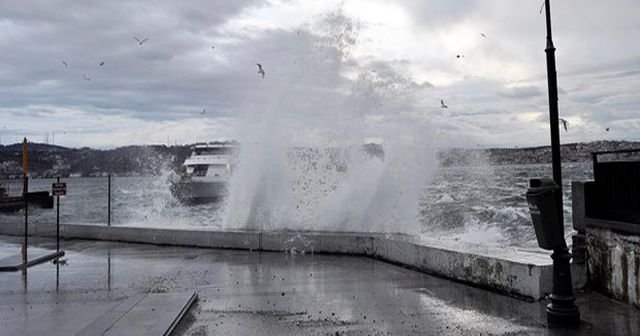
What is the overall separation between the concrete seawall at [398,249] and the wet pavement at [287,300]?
22 cm

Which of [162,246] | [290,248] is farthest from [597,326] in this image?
[162,246]

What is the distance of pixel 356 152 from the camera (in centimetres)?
1950

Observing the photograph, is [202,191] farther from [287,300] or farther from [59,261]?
[287,300]

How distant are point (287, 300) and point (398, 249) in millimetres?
3265

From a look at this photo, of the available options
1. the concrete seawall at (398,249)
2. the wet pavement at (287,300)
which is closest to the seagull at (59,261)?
the wet pavement at (287,300)

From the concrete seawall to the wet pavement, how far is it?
22 centimetres

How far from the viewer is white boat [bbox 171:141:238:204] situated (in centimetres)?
5803

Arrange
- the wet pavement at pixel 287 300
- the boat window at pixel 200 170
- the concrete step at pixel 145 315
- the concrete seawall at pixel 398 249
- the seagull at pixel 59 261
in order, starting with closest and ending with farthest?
the concrete step at pixel 145 315, the wet pavement at pixel 287 300, the concrete seawall at pixel 398 249, the seagull at pixel 59 261, the boat window at pixel 200 170

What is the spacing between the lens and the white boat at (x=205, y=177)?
5803cm

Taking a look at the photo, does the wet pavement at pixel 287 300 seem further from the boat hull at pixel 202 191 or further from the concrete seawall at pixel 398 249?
the boat hull at pixel 202 191

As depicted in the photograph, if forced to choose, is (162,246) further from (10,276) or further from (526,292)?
(526,292)

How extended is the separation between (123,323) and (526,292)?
4.97m

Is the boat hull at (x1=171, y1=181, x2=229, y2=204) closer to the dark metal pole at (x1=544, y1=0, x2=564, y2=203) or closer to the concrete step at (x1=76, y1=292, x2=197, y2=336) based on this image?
the concrete step at (x1=76, y1=292, x2=197, y2=336)

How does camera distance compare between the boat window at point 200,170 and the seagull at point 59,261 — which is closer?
the seagull at point 59,261
